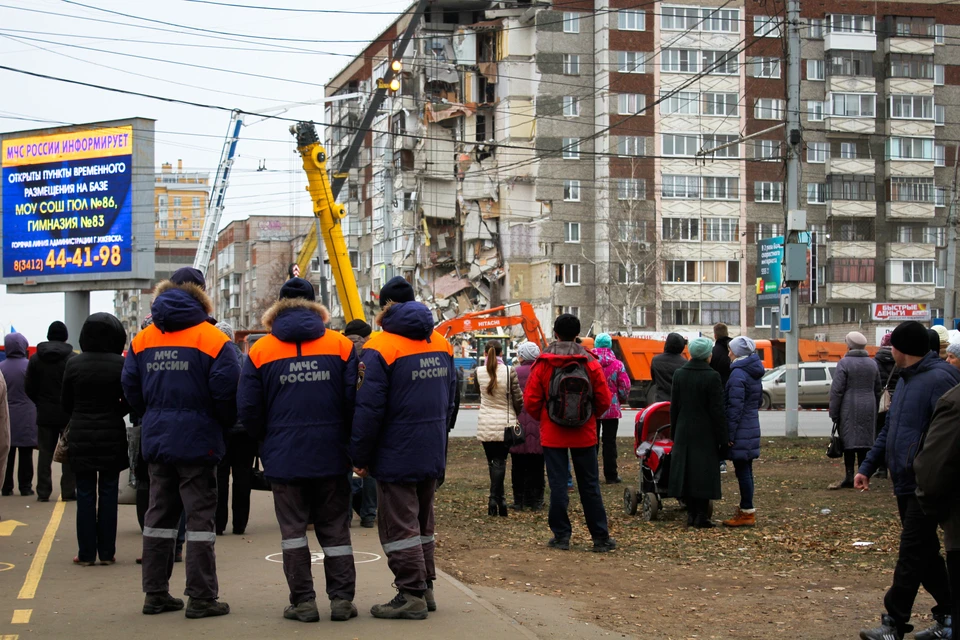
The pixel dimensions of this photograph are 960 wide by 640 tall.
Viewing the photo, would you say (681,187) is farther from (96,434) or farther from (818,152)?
(96,434)

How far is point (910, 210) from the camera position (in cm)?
7462

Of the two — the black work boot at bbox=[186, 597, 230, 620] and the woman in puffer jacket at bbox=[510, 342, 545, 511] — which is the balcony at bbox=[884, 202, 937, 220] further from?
the black work boot at bbox=[186, 597, 230, 620]

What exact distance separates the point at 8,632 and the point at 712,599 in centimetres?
465

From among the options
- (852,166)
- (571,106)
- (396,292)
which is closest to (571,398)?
(396,292)

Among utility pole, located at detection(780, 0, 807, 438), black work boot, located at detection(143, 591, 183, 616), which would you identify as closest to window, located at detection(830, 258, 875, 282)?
utility pole, located at detection(780, 0, 807, 438)

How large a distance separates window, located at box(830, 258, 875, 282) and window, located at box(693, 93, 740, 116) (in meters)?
11.4

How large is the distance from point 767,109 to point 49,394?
6629 centimetres

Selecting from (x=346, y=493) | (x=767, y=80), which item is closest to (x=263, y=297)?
(x=767, y=80)

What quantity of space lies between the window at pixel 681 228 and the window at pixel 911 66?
15526 millimetres

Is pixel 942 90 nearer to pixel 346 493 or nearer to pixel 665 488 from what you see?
pixel 665 488

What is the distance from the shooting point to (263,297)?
379 ft

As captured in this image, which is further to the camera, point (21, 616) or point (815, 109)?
point (815, 109)

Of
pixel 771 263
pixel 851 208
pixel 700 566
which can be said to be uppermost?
pixel 851 208

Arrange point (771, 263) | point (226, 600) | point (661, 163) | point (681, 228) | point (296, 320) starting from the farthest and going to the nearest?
1. point (681, 228)
2. point (661, 163)
3. point (771, 263)
4. point (226, 600)
5. point (296, 320)
